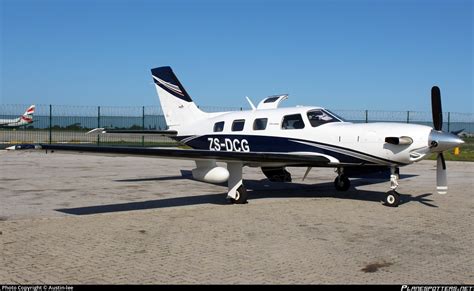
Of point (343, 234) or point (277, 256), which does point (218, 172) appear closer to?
point (343, 234)

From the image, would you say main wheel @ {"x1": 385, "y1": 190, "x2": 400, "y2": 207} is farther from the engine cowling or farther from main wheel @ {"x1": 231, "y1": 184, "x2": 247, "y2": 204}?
the engine cowling

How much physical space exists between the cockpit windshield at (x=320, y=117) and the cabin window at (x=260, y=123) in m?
1.31

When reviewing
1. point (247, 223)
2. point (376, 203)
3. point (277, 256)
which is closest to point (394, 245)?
point (277, 256)

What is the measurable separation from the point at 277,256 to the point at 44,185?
10005mm

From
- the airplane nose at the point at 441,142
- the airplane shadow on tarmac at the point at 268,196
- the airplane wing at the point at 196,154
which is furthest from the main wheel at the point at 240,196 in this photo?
the airplane nose at the point at 441,142

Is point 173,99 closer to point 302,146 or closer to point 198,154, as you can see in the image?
point 302,146

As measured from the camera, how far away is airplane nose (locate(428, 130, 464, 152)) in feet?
33.0

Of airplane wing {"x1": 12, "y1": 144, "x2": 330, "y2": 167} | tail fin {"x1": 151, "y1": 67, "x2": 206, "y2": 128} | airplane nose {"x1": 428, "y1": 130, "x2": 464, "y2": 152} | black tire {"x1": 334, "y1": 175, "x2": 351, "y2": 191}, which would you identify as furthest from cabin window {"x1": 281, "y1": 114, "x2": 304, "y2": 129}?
tail fin {"x1": 151, "y1": 67, "x2": 206, "y2": 128}

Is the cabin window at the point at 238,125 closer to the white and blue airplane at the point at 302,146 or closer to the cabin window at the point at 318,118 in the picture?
the white and blue airplane at the point at 302,146

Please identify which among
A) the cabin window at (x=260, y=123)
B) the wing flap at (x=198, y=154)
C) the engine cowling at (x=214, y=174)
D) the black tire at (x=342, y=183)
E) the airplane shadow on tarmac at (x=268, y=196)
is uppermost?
the cabin window at (x=260, y=123)

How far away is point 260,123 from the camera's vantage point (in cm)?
1313

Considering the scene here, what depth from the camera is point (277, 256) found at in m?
6.53

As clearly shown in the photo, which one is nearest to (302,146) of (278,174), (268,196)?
(268,196)

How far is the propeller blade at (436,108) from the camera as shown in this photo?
11.0 metres
